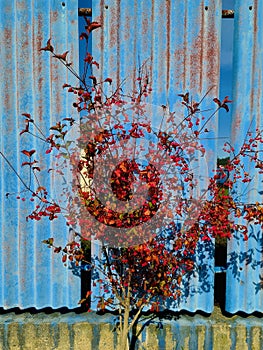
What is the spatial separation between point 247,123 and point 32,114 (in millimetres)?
1816

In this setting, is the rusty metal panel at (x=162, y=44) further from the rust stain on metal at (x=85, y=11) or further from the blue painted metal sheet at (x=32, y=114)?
the blue painted metal sheet at (x=32, y=114)

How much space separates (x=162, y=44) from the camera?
2516 mm

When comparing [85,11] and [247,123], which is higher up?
[85,11]

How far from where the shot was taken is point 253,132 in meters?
2.59

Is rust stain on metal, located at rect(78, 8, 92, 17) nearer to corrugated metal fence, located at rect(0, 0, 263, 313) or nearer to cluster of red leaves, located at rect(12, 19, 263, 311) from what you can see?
corrugated metal fence, located at rect(0, 0, 263, 313)

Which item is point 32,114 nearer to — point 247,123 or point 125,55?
point 125,55

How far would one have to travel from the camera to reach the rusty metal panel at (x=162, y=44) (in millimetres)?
2490

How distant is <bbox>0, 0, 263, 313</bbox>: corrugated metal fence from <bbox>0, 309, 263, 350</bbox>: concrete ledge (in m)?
0.56

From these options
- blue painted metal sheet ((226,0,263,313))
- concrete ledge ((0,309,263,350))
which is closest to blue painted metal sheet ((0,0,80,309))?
concrete ledge ((0,309,263,350))

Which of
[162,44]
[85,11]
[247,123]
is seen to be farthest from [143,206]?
[85,11]

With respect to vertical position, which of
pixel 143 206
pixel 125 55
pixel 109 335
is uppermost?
pixel 125 55

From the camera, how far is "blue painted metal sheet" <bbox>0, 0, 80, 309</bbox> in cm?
250

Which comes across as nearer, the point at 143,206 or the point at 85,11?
the point at 143,206

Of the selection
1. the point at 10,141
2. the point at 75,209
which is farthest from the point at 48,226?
the point at 10,141
